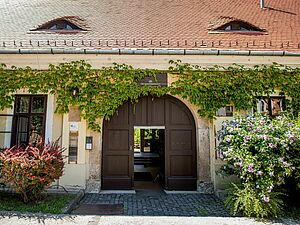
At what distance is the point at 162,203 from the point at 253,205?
75.7 inches

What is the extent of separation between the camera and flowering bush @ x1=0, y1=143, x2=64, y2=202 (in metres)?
4.66

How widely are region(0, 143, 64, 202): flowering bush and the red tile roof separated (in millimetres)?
2855

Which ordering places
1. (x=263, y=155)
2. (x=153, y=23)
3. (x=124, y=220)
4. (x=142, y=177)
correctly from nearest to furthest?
(x=124, y=220), (x=263, y=155), (x=153, y=23), (x=142, y=177)

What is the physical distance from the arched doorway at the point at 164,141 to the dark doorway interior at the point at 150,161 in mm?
411

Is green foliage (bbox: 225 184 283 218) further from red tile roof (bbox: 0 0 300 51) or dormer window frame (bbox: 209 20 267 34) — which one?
dormer window frame (bbox: 209 20 267 34)

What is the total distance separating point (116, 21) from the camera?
8.30 metres

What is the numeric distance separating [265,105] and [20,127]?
6.45 m

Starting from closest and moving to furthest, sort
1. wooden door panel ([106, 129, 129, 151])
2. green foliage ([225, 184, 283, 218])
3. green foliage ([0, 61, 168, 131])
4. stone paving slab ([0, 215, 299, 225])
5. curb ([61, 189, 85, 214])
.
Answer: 1. stone paving slab ([0, 215, 299, 225])
2. green foliage ([225, 184, 283, 218])
3. curb ([61, 189, 85, 214])
4. green foliage ([0, 61, 168, 131])
5. wooden door panel ([106, 129, 129, 151])

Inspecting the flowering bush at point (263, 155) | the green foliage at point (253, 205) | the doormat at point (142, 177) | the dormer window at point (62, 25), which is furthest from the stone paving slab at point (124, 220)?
the dormer window at point (62, 25)

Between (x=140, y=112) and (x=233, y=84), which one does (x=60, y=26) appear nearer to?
(x=140, y=112)

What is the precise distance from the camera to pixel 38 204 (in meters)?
4.86

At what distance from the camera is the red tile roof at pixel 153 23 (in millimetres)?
6625

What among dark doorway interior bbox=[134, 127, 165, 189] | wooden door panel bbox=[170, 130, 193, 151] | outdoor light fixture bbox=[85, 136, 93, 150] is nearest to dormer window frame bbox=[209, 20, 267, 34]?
Result: wooden door panel bbox=[170, 130, 193, 151]

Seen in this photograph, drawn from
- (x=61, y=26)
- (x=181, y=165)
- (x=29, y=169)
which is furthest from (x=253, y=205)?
(x=61, y=26)
